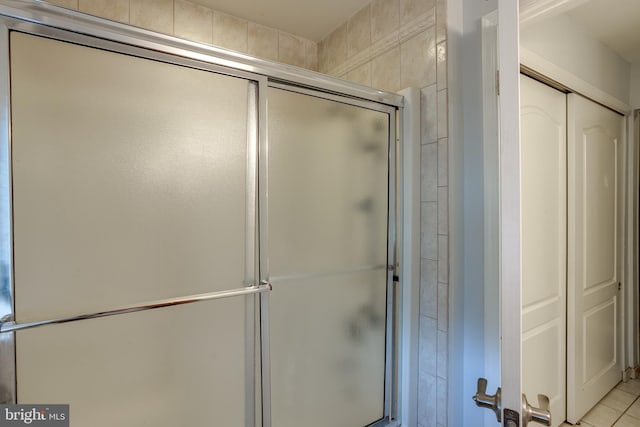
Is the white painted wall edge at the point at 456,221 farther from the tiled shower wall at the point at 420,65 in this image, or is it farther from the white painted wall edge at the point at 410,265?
the white painted wall edge at the point at 410,265

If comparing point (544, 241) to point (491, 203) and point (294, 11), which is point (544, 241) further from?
point (294, 11)

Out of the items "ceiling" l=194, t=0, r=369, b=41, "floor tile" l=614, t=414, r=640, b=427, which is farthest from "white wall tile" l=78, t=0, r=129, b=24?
"floor tile" l=614, t=414, r=640, b=427

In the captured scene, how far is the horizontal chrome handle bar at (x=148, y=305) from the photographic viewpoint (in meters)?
0.62

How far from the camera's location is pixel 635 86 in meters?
1.99

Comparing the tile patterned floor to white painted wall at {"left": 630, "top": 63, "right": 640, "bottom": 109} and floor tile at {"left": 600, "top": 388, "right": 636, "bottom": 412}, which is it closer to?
floor tile at {"left": 600, "top": 388, "right": 636, "bottom": 412}

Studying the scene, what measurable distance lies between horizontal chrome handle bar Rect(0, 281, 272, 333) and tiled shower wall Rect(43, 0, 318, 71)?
1.09 meters

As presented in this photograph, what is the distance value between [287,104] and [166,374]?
0.88m

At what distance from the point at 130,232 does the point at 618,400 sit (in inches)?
115

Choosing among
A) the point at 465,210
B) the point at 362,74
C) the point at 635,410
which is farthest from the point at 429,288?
the point at 635,410

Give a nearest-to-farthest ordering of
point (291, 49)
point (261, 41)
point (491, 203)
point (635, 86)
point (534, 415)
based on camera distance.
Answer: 1. point (534, 415)
2. point (491, 203)
3. point (261, 41)
4. point (291, 49)
5. point (635, 86)

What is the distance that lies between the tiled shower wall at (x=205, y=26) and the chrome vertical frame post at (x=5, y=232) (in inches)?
28.7

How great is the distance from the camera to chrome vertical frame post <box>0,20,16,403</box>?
1.97 feet

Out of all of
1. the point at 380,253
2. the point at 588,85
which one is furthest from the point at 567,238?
the point at 380,253

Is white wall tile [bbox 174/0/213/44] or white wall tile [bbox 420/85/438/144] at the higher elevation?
white wall tile [bbox 174/0/213/44]
